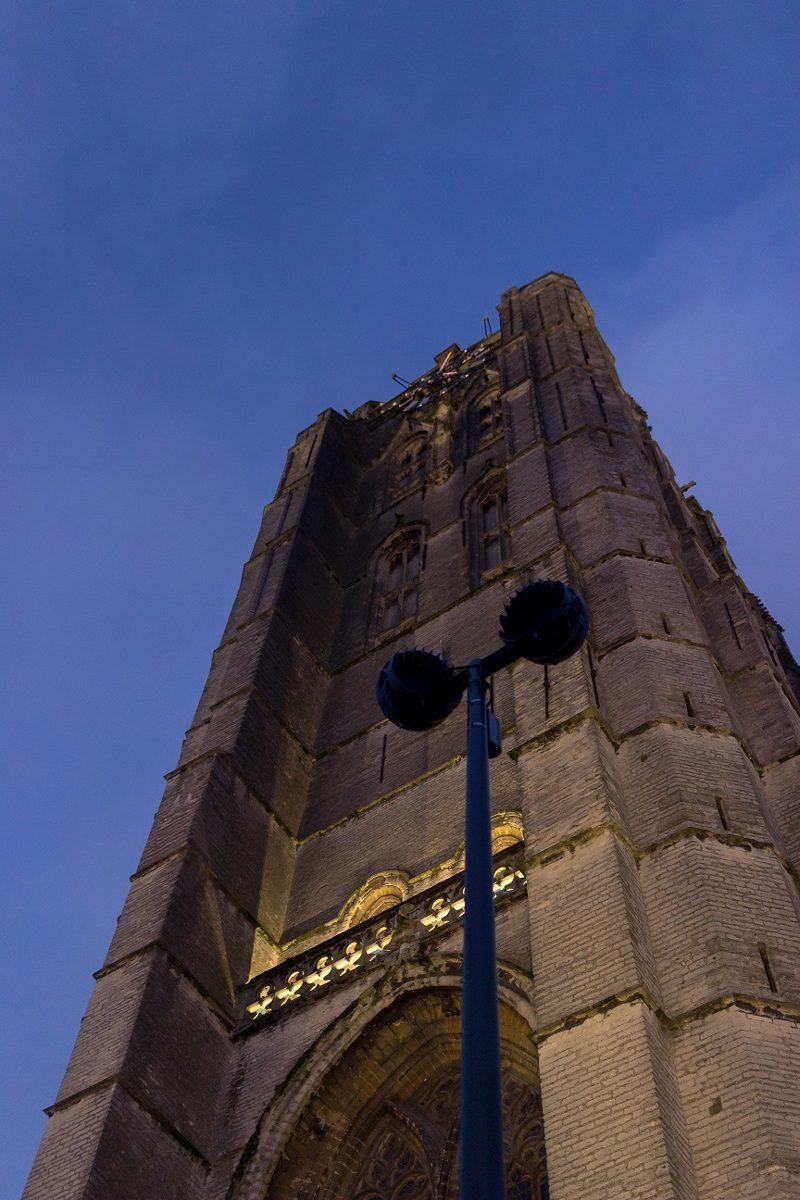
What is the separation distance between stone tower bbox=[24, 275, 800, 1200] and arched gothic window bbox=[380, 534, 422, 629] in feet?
0.71

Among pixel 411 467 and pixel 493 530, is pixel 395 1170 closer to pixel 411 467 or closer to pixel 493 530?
pixel 493 530

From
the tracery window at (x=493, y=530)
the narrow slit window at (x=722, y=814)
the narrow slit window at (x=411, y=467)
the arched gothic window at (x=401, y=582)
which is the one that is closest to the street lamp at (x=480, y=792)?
the narrow slit window at (x=722, y=814)

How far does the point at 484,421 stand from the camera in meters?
25.4

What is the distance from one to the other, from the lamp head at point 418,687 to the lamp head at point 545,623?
0.38 metres

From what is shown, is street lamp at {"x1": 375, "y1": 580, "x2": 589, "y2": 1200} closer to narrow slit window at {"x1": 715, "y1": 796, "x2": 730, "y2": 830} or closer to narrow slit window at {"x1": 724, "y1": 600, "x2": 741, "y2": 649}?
narrow slit window at {"x1": 715, "y1": 796, "x2": 730, "y2": 830}

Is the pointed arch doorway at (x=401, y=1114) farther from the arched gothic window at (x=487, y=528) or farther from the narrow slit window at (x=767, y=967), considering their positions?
the arched gothic window at (x=487, y=528)

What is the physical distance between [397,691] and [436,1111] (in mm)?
6036

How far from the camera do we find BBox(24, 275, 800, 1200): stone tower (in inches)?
350

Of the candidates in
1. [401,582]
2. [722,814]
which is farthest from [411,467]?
[722,814]

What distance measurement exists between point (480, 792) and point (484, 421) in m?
19.8

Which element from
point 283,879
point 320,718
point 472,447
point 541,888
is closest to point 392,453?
point 472,447

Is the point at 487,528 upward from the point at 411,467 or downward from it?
downward

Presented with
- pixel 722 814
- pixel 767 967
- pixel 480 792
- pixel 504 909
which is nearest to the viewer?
pixel 480 792

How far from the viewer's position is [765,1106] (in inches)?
321
